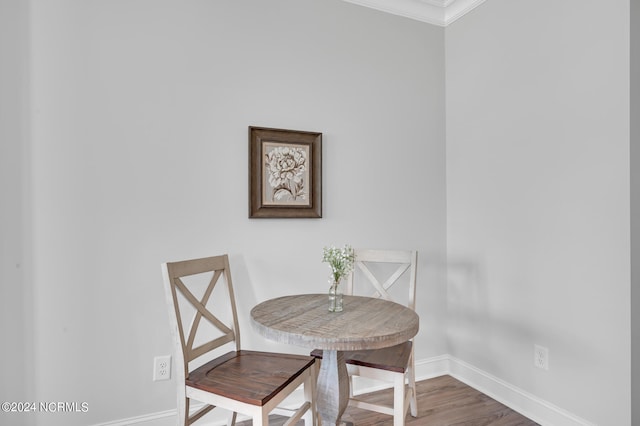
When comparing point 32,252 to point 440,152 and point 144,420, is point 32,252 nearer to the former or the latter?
point 144,420

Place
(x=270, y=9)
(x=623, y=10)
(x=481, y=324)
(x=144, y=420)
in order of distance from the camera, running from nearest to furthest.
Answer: (x=623, y=10), (x=144, y=420), (x=270, y=9), (x=481, y=324)

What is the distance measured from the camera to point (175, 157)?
7.26 feet

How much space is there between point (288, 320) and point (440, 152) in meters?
1.92

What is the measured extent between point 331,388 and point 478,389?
4.66 ft

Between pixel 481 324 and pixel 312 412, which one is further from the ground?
pixel 481 324

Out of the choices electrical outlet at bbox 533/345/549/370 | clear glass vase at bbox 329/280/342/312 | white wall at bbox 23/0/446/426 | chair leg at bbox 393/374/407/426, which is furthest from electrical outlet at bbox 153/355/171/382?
electrical outlet at bbox 533/345/549/370

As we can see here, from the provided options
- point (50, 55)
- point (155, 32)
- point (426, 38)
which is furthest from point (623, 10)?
point (50, 55)

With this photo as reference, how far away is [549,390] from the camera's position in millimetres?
2213

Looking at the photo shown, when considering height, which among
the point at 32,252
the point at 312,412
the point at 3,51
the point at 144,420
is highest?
the point at 3,51

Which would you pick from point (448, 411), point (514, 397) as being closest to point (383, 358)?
point (448, 411)

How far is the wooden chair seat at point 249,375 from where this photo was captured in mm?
1558

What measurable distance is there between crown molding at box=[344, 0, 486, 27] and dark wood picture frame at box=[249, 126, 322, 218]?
3.53 ft

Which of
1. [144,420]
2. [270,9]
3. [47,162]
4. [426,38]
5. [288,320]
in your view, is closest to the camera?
[288,320]

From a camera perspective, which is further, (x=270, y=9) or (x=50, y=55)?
(x=270, y=9)
